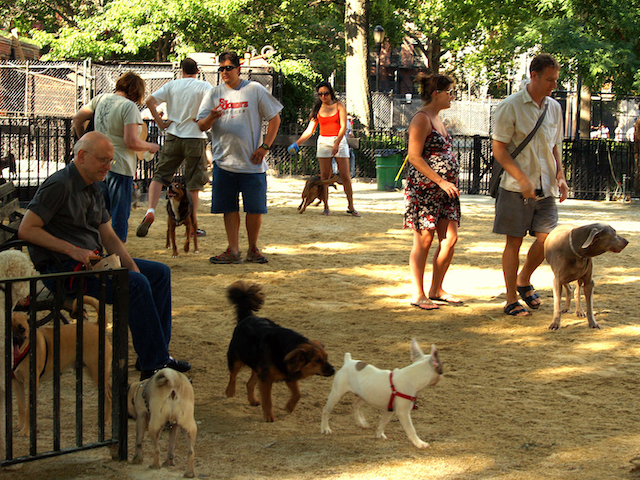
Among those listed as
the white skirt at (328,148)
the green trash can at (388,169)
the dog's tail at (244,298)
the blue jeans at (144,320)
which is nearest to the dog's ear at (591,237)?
the dog's tail at (244,298)

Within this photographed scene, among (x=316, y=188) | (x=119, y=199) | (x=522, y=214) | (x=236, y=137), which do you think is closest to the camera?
(x=522, y=214)

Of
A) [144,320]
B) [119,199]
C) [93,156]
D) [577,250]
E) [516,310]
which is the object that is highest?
[93,156]

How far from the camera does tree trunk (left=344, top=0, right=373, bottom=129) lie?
23.3 meters

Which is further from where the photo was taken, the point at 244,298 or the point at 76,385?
the point at 244,298

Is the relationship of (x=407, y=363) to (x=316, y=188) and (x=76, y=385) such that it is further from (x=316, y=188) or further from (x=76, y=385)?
(x=316, y=188)

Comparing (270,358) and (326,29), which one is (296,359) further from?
(326,29)

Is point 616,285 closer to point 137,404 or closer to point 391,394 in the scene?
point 391,394

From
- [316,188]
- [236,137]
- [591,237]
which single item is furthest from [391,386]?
[316,188]

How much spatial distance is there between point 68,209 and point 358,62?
65.6 ft

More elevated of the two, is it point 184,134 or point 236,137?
point 184,134

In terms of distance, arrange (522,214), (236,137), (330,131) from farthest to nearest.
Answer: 1. (330,131)
2. (236,137)
3. (522,214)

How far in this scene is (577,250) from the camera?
5961 mm

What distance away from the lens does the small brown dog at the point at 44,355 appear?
3.67 metres

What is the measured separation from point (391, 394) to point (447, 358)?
5.48ft
